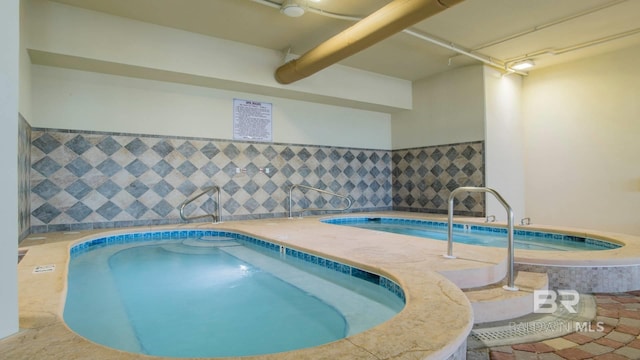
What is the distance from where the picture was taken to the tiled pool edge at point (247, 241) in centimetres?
243

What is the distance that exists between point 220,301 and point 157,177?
3.12 m

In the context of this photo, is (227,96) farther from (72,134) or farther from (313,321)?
(313,321)

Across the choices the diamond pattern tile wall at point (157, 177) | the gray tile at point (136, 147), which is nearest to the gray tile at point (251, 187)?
the diamond pattern tile wall at point (157, 177)

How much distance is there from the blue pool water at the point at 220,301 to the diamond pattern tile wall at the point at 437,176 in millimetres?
3723

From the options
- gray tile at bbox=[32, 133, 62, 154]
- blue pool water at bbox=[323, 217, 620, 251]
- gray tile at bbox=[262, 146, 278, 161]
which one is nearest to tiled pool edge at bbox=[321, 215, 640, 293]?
blue pool water at bbox=[323, 217, 620, 251]

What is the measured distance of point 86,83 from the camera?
4.48m

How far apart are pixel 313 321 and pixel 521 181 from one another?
5.50 meters

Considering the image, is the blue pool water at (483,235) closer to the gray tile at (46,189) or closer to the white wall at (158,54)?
the white wall at (158,54)

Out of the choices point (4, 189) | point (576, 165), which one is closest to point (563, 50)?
point (576, 165)

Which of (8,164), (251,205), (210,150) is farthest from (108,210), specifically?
(8,164)

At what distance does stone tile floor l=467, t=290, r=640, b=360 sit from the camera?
1641 mm

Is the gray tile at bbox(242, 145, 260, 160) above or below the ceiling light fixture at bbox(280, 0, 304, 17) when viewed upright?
below

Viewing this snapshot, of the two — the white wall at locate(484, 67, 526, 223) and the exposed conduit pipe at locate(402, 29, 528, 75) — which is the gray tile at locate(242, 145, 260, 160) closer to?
the exposed conduit pipe at locate(402, 29, 528, 75)

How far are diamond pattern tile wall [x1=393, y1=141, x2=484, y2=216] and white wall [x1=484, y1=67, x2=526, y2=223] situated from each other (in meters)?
0.20
